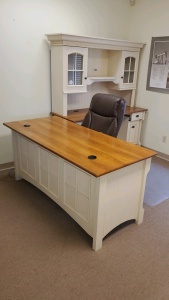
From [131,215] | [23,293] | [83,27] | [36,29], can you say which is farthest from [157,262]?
[83,27]

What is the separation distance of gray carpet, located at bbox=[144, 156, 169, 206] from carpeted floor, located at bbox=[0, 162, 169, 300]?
0.21m

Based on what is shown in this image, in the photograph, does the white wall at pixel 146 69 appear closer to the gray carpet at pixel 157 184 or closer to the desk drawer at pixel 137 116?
the desk drawer at pixel 137 116

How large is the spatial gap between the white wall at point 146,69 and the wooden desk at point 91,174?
5.74ft

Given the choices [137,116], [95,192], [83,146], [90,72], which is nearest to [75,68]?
[90,72]

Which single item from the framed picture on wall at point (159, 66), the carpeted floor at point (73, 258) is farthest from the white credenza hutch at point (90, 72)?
the carpeted floor at point (73, 258)

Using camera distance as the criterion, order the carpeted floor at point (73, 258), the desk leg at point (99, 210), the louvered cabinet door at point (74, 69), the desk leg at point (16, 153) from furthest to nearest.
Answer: the louvered cabinet door at point (74, 69) → the desk leg at point (16, 153) → the desk leg at point (99, 210) → the carpeted floor at point (73, 258)

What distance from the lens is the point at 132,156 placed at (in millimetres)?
1899

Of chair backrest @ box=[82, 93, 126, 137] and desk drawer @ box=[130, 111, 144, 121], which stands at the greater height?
chair backrest @ box=[82, 93, 126, 137]

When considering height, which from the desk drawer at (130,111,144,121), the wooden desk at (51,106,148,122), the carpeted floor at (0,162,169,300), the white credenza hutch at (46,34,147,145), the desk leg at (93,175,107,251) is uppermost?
the white credenza hutch at (46,34,147,145)

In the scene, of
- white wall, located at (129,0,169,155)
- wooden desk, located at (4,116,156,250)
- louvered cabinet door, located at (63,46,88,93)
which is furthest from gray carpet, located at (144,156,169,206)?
louvered cabinet door, located at (63,46,88,93)

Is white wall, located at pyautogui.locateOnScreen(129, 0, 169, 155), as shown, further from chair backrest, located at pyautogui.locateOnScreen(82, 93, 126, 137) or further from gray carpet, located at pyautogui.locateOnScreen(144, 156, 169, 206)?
chair backrest, located at pyautogui.locateOnScreen(82, 93, 126, 137)

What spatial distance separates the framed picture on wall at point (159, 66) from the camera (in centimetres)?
350

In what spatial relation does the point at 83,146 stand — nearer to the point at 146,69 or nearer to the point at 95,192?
the point at 95,192

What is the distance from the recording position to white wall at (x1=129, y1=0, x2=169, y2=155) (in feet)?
11.6
